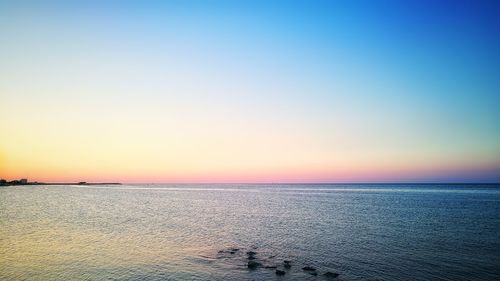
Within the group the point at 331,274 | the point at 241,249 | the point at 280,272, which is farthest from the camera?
the point at 241,249

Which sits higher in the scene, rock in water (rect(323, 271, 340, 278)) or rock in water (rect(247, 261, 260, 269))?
rock in water (rect(247, 261, 260, 269))

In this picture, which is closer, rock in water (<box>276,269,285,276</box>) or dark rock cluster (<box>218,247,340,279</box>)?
rock in water (<box>276,269,285,276</box>)

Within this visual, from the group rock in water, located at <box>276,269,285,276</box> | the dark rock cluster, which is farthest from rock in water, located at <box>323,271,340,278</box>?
rock in water, located at <box>276,269,285,276</box>

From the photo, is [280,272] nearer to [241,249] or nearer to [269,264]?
[269,264]

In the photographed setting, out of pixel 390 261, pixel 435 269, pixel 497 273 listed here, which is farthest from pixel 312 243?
pixel 497 273

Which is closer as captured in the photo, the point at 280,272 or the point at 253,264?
the point at 280,272

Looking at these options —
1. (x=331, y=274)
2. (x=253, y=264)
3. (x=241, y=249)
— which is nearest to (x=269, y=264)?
(x=253, y=264)

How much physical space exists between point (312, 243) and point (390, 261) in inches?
397

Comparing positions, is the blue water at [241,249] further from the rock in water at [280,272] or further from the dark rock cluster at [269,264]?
the rock in water at [280,272]

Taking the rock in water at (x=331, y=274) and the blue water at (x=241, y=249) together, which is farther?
the blue water at (x=241, y=249)

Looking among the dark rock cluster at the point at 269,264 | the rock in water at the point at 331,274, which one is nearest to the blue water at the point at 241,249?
the dark rock cluster at the point at 269,264

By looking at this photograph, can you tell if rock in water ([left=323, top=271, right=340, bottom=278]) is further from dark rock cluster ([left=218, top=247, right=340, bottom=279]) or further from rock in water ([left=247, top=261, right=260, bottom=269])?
rock in water ([left=247, top=261, right=260, bottom=269])

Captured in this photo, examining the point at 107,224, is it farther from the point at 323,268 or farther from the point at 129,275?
the point at 323,268

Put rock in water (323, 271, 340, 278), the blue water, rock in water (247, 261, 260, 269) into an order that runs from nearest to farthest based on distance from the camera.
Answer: rock in water (323, 271, 340, 278) → the blue water → rock in water (247, 261, 260, 269)
